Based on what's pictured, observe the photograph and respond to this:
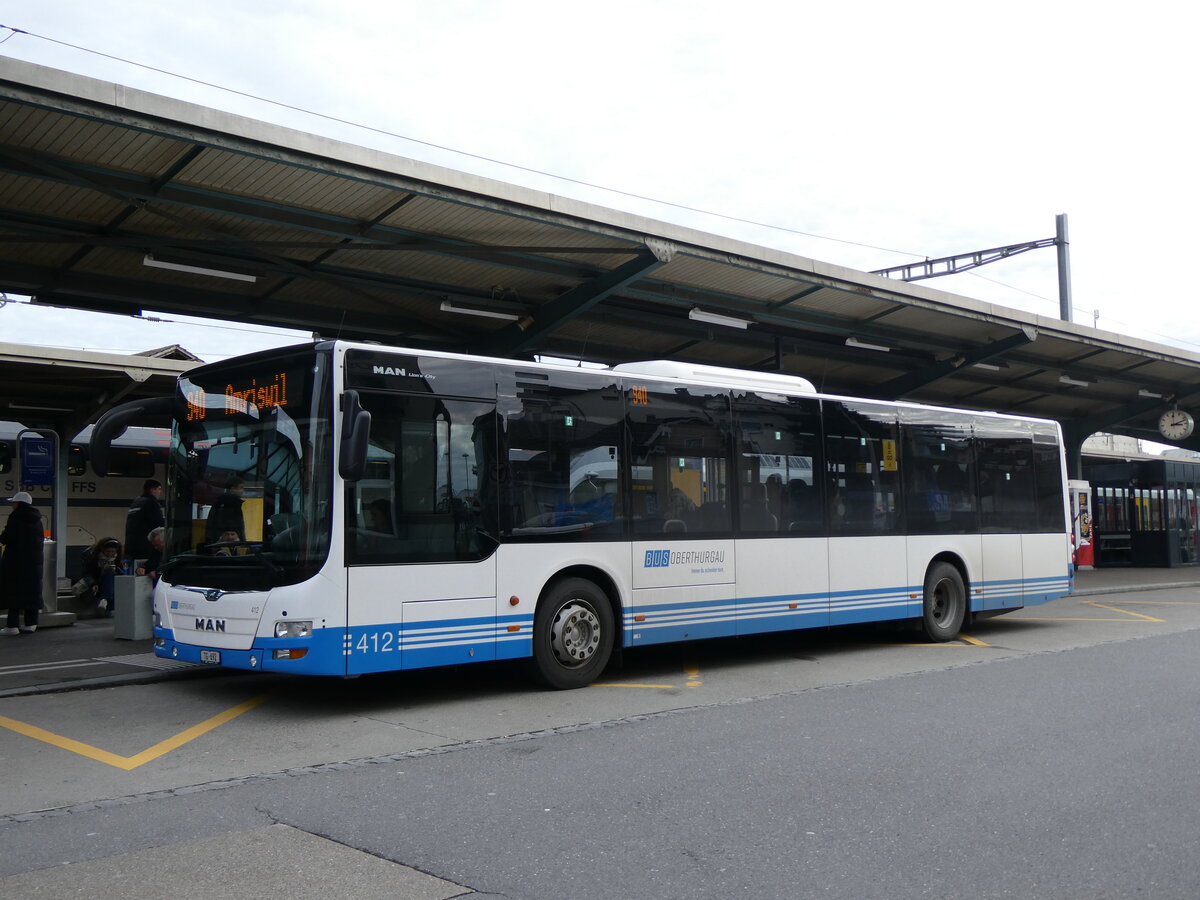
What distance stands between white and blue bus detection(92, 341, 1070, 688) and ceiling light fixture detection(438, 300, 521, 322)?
4913mm

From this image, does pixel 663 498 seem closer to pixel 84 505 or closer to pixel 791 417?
pixel 791 417

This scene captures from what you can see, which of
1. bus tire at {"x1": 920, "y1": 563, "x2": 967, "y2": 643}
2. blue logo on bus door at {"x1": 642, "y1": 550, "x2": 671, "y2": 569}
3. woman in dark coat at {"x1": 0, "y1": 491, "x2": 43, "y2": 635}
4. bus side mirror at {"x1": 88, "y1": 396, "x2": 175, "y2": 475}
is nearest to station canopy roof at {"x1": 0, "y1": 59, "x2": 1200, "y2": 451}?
bus side mirror at {"x1": 88, "y1": 396, "x2": 175, "y2": 475}

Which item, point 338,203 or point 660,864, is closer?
point 660,864

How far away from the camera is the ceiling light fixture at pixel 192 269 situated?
12.6m

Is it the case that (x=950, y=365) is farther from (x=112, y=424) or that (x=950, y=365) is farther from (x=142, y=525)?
(x=112, y=424)

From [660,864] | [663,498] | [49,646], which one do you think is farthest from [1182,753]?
[49,646]

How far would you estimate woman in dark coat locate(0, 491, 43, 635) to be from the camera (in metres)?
13.4

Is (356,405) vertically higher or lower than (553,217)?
lower

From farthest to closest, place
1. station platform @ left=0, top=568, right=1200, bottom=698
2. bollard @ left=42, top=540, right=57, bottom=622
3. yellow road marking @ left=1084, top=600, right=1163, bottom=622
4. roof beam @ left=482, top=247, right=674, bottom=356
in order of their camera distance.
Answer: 1. yellow road marking @ left=1084, top=600, right=1163, bottom=622
2. bollard @ left=42, top=540, right=57, bottom=622
3. roof beam @ left=482, top=247, right=674, bottom=356
4. station platform @ left=0, top=568, right=1200, bottom=698

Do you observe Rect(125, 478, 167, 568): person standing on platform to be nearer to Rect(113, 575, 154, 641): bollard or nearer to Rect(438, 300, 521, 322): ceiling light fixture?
Rect(113, 575, 154, 641): bollard

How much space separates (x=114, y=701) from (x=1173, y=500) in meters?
31.6

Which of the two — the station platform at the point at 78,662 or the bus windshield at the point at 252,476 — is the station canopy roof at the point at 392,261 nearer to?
the bus windshield at the point at 252,476

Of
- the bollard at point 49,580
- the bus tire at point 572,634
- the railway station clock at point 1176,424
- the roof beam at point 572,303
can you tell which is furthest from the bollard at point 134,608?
the railway station clock at point 1176,424

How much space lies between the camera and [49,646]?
40.8 feet
